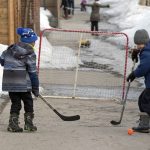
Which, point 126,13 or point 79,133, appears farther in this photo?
point 126,13

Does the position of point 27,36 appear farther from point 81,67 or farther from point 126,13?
point 126,13

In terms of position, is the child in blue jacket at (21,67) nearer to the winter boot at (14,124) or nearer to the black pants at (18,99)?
the black pants at (18,99)

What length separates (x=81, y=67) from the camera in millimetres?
14383

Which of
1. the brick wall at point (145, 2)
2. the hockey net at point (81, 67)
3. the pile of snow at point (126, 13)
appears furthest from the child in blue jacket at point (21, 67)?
the brick wall at point (145, 2)

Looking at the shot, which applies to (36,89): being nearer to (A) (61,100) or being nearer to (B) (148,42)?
(B) (148,42)

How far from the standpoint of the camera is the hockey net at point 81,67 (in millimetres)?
11594

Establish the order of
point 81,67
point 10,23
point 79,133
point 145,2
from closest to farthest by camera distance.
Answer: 1. point 79,133
2. point 81,67
3. point 10,23
4. point 145,2

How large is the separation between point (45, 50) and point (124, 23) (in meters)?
17.7

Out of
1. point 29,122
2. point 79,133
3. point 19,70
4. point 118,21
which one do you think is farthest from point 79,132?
point 118,21

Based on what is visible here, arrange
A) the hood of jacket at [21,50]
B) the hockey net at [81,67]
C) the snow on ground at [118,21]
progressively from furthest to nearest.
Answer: the snow on ground at [118,21]
the hockey net at [81,67]
the hood of jacket at [21,50]

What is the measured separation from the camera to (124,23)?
3166cm

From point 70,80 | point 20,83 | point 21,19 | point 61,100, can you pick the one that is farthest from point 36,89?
point 21,19

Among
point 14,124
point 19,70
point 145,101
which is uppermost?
point 19,70

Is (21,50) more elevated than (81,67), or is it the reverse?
(21,50)
